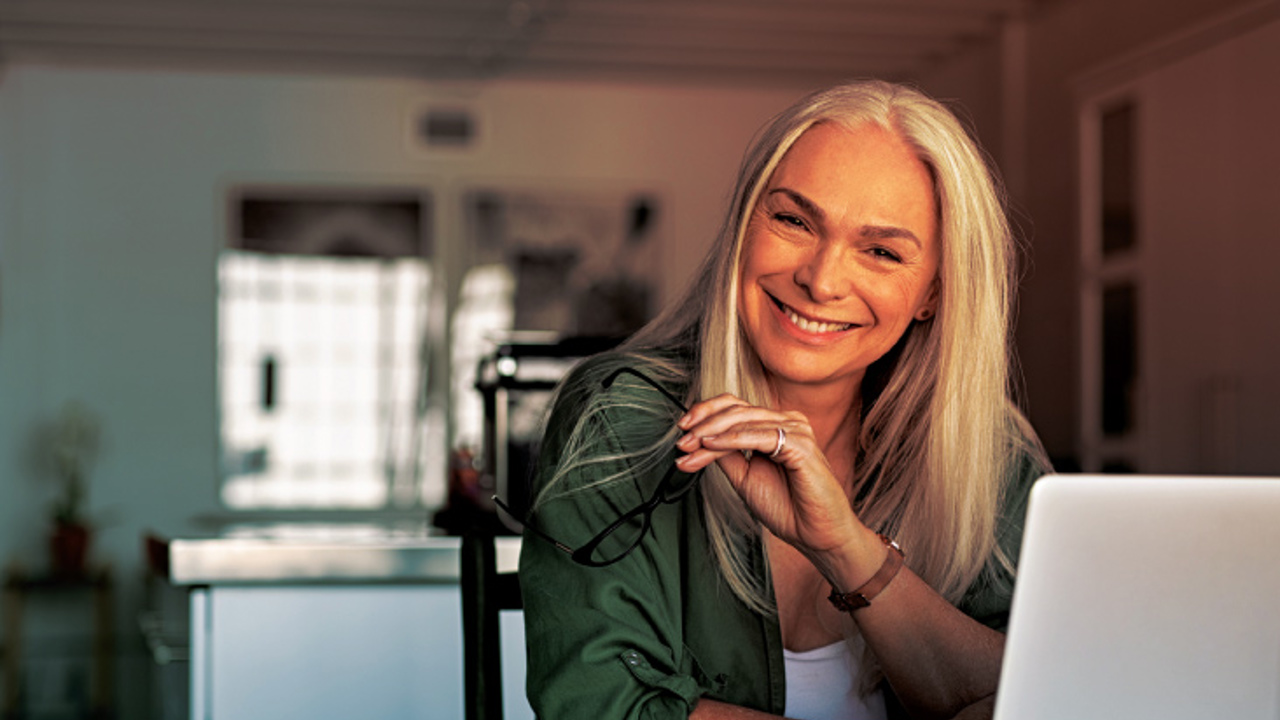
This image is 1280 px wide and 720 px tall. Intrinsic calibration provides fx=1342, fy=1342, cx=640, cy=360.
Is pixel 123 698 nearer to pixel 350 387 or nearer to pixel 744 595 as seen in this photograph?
pixel 350 387

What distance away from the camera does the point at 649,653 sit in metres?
1.21


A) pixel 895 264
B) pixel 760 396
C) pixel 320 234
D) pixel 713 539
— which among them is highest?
pixel 320 234

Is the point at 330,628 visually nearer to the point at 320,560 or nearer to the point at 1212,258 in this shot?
the point at 320,560

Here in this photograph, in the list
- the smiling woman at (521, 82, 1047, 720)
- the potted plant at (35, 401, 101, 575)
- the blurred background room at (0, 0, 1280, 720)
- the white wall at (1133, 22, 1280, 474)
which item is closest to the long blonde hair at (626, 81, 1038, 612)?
the smiling woman at (521, 82, 1047, 720)

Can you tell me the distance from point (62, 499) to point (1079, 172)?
19.1ft

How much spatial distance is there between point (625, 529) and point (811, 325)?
0.93 ft

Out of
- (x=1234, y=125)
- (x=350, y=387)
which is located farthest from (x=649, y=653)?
(x=350, y=387)

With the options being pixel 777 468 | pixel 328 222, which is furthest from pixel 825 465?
pixel 328 222

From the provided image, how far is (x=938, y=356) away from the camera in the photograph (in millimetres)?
1453

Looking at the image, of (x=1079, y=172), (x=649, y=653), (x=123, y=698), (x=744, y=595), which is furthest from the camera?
(x=123, y=698)

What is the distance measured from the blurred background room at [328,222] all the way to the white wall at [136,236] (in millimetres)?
17

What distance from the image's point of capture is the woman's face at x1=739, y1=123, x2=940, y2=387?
1.31 metres

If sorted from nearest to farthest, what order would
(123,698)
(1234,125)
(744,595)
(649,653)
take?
(649,653)
(744,595)
(1234,125)
(123,698)

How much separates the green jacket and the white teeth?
0.16 metres
